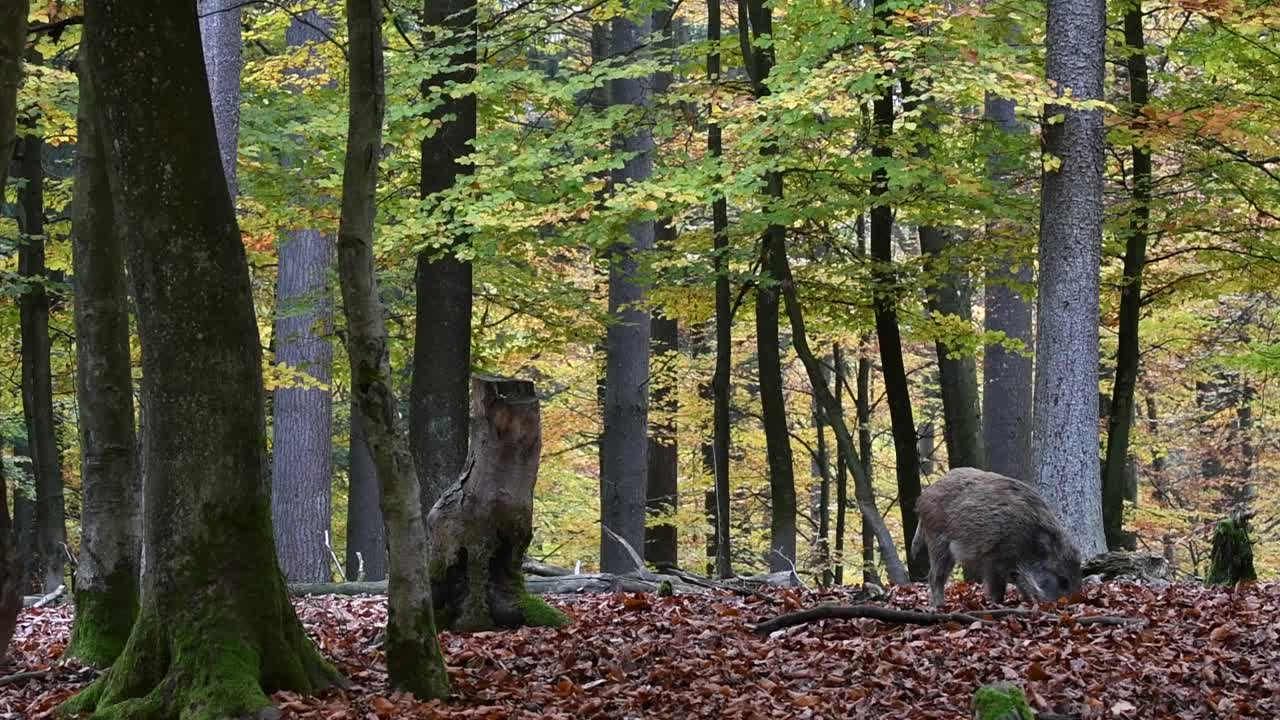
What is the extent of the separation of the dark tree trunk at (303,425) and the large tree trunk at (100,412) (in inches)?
345

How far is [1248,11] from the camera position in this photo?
1209 centimetres

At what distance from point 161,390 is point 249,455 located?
513mm

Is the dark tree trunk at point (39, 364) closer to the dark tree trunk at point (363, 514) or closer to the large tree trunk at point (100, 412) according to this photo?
the dark tree trunk at point (363, 514)

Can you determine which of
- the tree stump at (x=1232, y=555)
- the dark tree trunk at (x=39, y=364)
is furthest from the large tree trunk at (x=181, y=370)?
the dark tree trunk at (x=39, y=364)

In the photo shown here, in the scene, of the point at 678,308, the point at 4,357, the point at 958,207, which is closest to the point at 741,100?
the point at 958,207

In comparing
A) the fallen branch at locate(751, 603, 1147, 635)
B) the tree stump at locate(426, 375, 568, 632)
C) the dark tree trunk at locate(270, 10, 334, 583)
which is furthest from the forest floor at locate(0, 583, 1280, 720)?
the dark tree trunk at locate(270, 10, 334, 583)

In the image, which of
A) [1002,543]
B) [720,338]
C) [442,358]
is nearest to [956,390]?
[720,338]

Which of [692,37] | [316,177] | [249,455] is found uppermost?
[692,37]

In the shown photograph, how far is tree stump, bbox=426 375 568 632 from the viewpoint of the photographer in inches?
311

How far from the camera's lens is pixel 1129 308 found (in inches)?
569

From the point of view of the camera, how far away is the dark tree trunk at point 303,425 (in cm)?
1644

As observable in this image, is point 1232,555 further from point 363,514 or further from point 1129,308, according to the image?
point 363,514

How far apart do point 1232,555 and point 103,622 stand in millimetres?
8679

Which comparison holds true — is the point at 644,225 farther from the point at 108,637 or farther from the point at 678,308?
the point at 108,637
